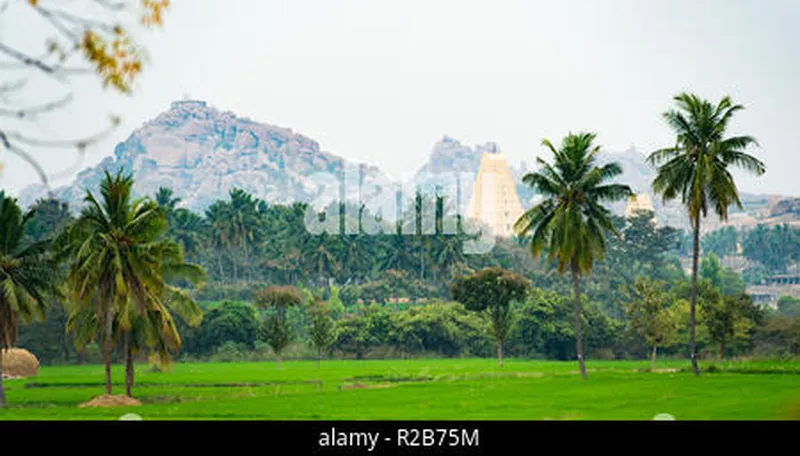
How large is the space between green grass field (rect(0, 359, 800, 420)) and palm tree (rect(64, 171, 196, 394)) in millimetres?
3517

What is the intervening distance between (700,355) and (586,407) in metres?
33.8

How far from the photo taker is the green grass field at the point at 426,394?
86.7 feet

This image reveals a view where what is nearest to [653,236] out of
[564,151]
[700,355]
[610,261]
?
[610,261]

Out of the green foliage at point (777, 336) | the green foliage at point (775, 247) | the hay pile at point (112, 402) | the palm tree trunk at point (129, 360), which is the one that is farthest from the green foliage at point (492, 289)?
the green foliage at point (775, 247)

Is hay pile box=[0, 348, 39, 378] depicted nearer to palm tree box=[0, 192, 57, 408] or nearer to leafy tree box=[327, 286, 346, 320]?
palm tree box=[0, 192, 57, 408]

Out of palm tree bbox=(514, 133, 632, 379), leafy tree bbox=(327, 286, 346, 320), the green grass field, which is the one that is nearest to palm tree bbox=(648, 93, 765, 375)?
palm tree bbox=(514, 133, 632, 379)

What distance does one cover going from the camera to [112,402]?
33.0 m

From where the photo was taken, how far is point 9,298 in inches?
1364

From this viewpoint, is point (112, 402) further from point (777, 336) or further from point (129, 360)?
point (777, 336)

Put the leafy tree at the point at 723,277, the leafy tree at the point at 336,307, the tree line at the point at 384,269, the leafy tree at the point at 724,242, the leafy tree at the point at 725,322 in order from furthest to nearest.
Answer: the leafy tree at the point at 724,242, the leafy tree at the point at 723,277, the leafy tree at the point at 336,307, the leafy tree at the point at 725,322, the tree line at the point at 384,269

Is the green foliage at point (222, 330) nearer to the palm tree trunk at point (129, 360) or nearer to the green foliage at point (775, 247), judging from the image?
the palm tree trunk at point (129, 360)

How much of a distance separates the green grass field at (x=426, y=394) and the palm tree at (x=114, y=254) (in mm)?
3517

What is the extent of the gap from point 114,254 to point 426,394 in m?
11.7
